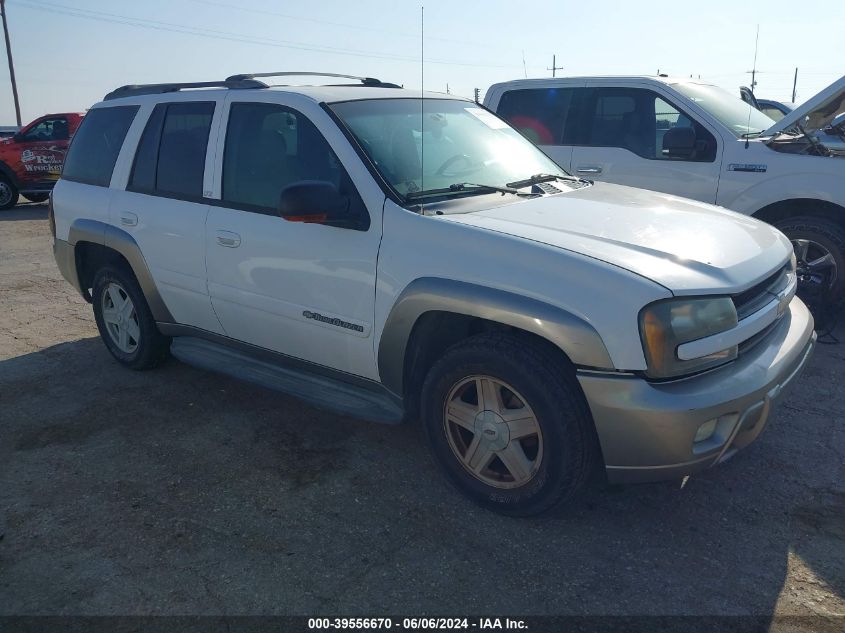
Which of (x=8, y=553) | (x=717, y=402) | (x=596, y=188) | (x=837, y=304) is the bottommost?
(x=8, y=553)

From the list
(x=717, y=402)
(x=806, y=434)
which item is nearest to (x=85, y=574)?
(x=717, y=402)

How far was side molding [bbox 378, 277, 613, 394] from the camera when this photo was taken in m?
2.67

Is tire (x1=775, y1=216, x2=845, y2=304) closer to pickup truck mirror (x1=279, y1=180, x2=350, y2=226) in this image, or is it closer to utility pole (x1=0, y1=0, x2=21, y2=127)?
pickup truck mirror (x1=279, y1=180, x2=350, y2=226)

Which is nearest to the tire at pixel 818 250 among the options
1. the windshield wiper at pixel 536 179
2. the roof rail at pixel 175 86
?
the windshield wiper at pixel 536 179

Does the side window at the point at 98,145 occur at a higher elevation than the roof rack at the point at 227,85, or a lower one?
lower

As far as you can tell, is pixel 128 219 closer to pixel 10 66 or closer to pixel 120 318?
pixel 120 318

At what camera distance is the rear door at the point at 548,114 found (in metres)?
6.57

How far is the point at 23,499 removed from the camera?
338 cm

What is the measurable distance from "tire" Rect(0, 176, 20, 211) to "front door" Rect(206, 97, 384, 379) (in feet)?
43.6

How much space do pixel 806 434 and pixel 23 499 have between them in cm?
404

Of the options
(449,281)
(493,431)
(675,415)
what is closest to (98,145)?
(449,281)

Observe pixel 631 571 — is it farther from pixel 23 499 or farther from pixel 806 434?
pixel 23 499

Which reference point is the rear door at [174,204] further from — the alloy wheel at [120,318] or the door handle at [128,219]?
the alloy wheel at [120,318]

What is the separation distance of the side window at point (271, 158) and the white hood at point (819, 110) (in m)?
3.77
